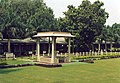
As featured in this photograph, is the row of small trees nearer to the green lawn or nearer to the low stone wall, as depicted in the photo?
the low stone wall

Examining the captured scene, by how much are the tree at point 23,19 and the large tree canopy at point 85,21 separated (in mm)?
4184

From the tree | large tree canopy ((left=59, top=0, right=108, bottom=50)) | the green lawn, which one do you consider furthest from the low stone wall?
large tree canopy ((left=59, top=0, right=108, bottom=50))

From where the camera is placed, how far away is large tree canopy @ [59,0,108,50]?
56781 millimetres

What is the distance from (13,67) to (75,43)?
28849 mm

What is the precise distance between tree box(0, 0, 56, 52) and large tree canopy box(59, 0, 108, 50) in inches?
165

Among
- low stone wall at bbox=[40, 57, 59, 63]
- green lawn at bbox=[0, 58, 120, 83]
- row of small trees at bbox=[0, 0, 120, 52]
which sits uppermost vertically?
row of small trees at bbox=[0, 0, 120, 52]

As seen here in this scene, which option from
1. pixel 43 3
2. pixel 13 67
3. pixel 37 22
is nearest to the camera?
→ pixel 13 67

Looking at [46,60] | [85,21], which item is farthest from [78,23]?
[46,60]

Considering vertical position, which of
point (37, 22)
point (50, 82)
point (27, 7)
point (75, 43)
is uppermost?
point (27, 7)

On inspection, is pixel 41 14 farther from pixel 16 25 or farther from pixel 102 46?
pixel 102 46

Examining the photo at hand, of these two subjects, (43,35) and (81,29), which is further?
(81,29)

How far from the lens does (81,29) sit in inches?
2208

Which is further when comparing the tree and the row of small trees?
the row of small trees

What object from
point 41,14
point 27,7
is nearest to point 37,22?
point 41,14
